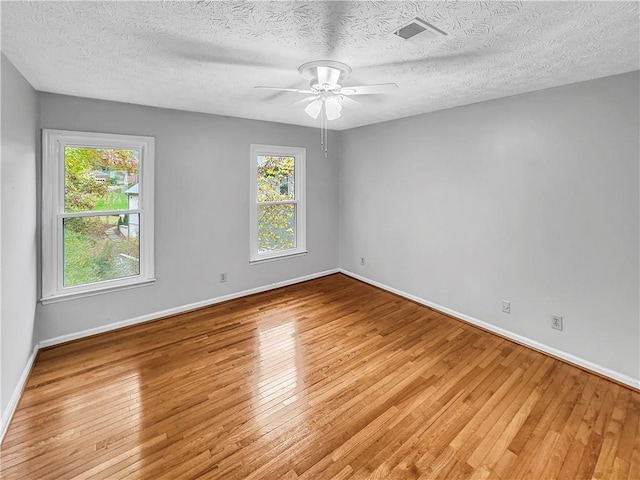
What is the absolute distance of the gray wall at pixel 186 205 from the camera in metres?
3.18

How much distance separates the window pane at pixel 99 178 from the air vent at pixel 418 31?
2950 millimetres

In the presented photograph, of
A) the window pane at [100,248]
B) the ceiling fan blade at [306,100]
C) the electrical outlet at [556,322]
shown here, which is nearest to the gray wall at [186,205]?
the window pane at [100,248]

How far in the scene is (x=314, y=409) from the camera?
2271mm

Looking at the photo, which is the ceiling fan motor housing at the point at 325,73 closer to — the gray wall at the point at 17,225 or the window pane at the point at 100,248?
the gray wall at the point at 17,225

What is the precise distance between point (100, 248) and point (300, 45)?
9.32ft

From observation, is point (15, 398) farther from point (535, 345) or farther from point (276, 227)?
point (535, 345)

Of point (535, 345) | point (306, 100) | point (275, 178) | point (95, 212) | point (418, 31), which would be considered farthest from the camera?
point (275, 178)

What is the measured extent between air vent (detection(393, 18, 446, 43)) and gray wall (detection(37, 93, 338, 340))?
2.74m

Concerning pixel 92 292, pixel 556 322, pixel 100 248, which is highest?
pixel 100 248

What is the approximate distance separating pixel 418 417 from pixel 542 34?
2.42 m

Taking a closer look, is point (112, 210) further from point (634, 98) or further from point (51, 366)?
point (634, 98)

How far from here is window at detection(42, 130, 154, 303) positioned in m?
3.03

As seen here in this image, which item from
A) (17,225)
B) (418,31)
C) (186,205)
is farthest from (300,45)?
(186,205)

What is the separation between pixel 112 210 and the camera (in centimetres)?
339
